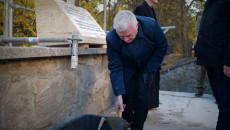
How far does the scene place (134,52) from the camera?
1.90 meters

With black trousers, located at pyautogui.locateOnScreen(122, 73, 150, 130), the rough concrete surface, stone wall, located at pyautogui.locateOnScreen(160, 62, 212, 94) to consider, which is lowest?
stone wall, located at pyautogui.locateOnScreen(160, 62, 212, 94)

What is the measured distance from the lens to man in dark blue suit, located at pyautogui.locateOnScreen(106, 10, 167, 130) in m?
1.74

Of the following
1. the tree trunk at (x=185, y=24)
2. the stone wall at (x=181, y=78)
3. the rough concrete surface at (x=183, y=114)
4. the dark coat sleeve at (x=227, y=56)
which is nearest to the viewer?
the dark coat sleeve at (x=227, y=56)

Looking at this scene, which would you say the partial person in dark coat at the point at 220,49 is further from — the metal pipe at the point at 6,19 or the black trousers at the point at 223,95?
the metal pipe at the point at 6,19

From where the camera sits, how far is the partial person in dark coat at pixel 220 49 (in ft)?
4.90

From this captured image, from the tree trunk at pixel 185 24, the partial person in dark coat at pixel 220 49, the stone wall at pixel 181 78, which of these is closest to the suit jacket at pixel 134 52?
the partial person in dark coat at pixel 220 49

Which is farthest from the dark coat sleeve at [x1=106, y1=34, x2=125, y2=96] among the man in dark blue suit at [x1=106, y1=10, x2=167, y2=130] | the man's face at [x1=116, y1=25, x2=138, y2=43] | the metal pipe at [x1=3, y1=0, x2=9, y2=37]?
the metal pipe at [x1=3, y1=0, x2=9, y2=37]

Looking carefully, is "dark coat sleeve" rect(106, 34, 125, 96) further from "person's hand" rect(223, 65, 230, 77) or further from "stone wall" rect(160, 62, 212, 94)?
"stone wall" rect(160, 62, 212, 94)

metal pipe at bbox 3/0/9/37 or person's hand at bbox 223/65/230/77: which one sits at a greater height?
metal pipe at bbox 3/0/9/37

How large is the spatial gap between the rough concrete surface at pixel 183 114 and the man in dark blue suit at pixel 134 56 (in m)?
0.65

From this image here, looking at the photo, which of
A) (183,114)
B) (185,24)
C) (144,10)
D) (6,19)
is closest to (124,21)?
(144,10)

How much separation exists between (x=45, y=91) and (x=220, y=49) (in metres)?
1.58

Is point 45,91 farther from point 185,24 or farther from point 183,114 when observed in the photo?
point 185,24

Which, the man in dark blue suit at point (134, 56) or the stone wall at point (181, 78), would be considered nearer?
the man in dark blue suit at point (134, 56)
